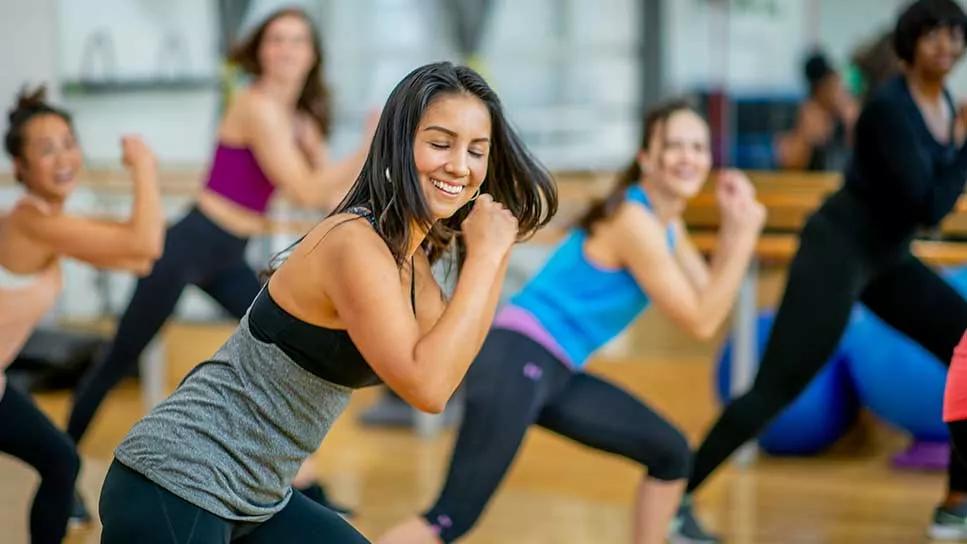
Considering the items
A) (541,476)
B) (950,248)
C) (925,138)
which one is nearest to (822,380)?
(950,248)

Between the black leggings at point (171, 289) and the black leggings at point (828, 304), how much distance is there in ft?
4.38

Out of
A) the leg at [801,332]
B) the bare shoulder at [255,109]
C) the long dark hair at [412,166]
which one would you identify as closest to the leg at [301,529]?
the long dark hair at [412,166]

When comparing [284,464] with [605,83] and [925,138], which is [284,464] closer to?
[925,138]

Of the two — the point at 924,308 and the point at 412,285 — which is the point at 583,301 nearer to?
the point at 924,308

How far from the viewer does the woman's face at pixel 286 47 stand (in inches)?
147

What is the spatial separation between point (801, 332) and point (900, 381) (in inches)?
47.6

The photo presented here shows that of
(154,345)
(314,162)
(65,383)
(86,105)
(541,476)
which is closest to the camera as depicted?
(314,162)

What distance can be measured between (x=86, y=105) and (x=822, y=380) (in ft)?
12.2

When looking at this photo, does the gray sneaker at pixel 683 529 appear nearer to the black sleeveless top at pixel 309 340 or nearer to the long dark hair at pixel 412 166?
the long dark hair at pixel 412 166

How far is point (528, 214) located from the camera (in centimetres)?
199

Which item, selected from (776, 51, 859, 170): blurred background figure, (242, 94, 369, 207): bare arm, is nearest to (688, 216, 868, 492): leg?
(242, 94, 369, 207): bare arm

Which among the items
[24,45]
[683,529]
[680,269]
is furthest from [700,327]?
[24,45]

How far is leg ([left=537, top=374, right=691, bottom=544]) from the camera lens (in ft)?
9.44

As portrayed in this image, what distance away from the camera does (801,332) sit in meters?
3.08
